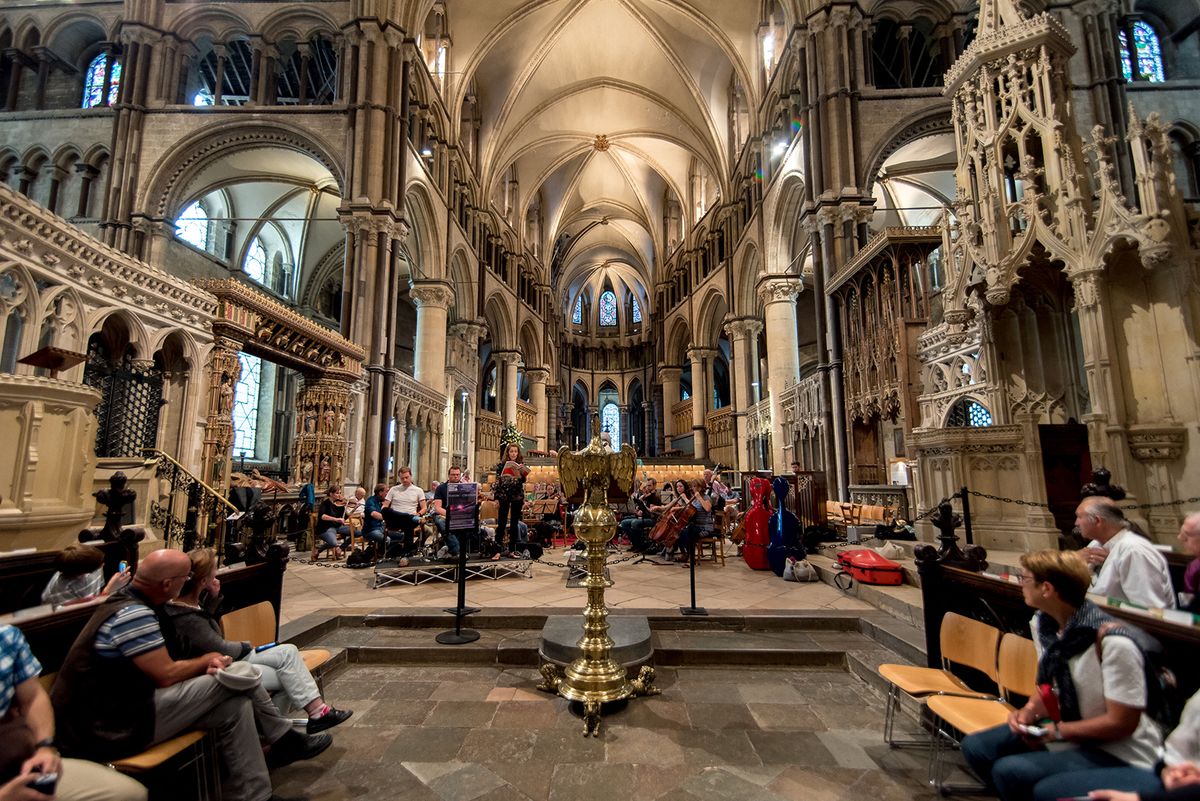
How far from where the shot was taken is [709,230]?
23766 millimetres

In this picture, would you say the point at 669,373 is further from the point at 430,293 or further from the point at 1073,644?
the point at 1073,644

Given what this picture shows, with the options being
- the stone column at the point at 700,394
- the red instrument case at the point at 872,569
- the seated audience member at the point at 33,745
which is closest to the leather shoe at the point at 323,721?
the seated audience member at the point at 33,745

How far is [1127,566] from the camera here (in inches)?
98.3

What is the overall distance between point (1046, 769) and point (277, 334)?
1035 cm

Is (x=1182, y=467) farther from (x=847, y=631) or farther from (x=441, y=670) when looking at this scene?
(x=441, y=670)

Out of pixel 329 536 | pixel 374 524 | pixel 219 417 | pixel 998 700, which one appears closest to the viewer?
pixel 998 700

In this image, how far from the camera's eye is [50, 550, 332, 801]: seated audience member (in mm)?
1857

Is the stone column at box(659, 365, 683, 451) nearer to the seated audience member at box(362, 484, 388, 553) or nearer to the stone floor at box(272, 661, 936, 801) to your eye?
the seated audience member at box(362, 484, 388, 553)

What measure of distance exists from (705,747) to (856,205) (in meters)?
12.8

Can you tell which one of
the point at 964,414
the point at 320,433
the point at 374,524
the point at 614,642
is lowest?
the point at 614,642

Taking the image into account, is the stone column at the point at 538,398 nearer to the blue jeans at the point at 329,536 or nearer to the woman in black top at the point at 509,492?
the blue jeans at the point at 329,536

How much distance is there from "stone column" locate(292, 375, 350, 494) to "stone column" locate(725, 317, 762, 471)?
45.7 feet

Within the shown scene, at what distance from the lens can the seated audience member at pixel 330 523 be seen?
7.66 metres

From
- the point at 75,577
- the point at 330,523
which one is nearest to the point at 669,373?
the point at 330,523
